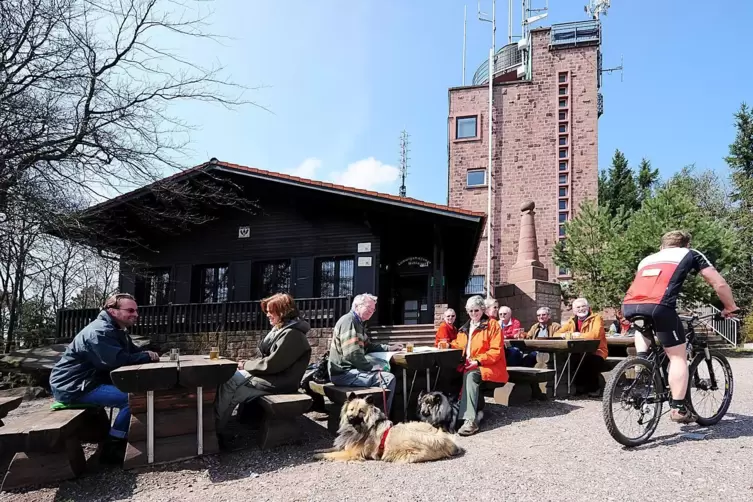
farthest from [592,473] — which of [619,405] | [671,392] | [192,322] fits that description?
[192,322]

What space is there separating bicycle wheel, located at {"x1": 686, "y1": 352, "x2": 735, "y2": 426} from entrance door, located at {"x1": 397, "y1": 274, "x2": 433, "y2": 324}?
12.2m

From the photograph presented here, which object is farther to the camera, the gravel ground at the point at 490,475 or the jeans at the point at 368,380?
the jeans at the point at 368,380

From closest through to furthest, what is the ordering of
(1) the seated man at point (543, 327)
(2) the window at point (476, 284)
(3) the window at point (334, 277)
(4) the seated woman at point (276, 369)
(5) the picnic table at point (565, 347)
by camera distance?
1. (4) the seated woman at point (276, 369)
2. (5) the picnic table at point (565, 347)
3. (1) the seated man at point (543, 327)
4. (3) the window at point (334, 277)
5. (2) the window at point (476, 284)

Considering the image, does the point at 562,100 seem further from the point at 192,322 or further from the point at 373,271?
the point at 192,322

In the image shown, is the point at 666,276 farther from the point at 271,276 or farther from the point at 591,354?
the point at 271,276

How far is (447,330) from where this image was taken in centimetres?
753

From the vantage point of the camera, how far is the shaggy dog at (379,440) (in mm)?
3984

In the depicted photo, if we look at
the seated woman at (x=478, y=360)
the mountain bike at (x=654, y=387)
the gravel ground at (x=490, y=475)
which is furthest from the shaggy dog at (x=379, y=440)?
the mountain bike at (x=654, y=387)

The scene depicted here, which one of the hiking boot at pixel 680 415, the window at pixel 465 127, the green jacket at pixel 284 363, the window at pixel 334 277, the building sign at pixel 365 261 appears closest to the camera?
the hiking boot at pixel 680 415

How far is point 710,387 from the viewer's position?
4.53 metres

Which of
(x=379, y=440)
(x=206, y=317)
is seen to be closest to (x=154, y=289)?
(x=206, y=317)

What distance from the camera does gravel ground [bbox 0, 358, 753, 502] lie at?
124 inches

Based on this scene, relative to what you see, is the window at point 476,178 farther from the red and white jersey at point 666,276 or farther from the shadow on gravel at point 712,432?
the red and white jersey at point 666,276

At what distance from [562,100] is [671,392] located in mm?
24645
